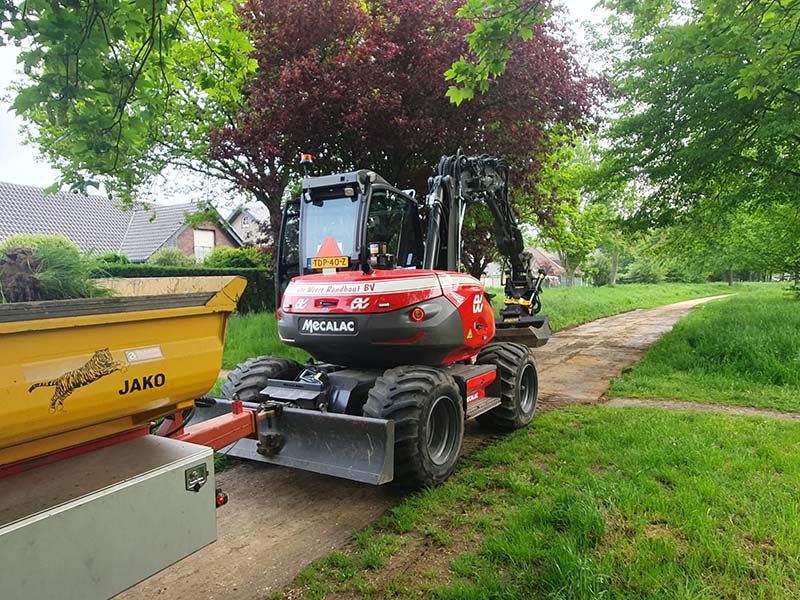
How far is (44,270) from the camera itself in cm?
241

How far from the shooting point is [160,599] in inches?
116

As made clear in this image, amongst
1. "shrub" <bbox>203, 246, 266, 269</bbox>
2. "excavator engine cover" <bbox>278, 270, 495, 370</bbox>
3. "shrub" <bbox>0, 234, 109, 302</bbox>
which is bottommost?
"excavator engine cover" <bbox>278, 270, 495, 370</bbox>

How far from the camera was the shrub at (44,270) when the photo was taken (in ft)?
7.63

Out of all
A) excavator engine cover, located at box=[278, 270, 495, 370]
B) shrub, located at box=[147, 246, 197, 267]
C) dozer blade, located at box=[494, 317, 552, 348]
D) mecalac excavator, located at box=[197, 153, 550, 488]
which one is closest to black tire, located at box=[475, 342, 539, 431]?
mecalac excavator, located at box=[197, 153, 550, 488]

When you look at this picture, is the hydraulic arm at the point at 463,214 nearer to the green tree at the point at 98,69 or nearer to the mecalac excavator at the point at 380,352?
the mecalac excavator at the point at 380,352

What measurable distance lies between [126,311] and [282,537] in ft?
6.87

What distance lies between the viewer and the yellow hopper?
75.1 inches

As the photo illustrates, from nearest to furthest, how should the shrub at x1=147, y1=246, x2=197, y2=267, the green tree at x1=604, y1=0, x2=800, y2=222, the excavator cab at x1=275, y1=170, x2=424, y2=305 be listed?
the excavator cab at x1=275, y1=170, x2=424, y2=305 < the green tree at x1=604, y1=0, x2=800, y2=222 < the shrub at x1=147, y1=246, x2=197, y2=267

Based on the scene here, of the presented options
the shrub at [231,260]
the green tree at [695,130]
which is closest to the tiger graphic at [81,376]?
the green tree at [695,130]

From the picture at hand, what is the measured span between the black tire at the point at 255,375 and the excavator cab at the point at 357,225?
0.96 metres

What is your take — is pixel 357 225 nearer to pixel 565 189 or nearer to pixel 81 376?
pixel 81 376

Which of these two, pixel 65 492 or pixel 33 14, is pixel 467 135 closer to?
pixel 33 14

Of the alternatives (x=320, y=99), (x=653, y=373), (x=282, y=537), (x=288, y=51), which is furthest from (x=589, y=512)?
(x=288, y=51)

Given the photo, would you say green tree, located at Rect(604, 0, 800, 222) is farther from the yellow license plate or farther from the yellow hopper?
the yellow hopper
